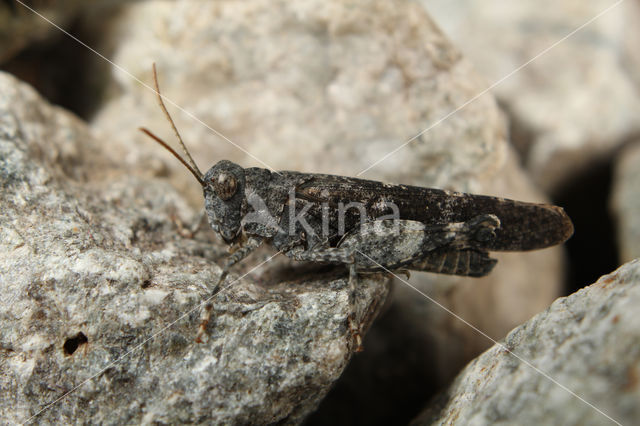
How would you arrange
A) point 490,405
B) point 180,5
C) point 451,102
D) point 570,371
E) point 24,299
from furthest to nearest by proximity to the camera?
1. point 180,5
2. point 451,102
3. point 24,299
4. point 490,405
5. point 570,371

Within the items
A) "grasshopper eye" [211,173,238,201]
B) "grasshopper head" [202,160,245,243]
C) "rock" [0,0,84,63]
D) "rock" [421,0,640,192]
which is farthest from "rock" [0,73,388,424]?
"rock" [421,0,640,192]

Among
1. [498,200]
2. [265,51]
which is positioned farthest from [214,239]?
[498,200]

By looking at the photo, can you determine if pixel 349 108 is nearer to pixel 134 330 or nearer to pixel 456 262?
pixel 456 262

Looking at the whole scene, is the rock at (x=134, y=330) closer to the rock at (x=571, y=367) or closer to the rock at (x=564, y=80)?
the rock at (x=571, y=367)

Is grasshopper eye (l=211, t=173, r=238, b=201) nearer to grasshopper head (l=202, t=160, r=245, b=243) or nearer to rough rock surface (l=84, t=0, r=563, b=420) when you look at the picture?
grasshopper head (l=202, t=160, r=245, b=243)

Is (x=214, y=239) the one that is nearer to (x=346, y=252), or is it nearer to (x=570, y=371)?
(x=346, y=252)

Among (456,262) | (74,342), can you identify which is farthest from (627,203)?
(74,342)

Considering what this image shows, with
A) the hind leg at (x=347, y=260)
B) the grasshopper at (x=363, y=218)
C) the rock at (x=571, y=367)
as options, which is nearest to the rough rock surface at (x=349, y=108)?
the grasshopper at (x=363, y=218)
